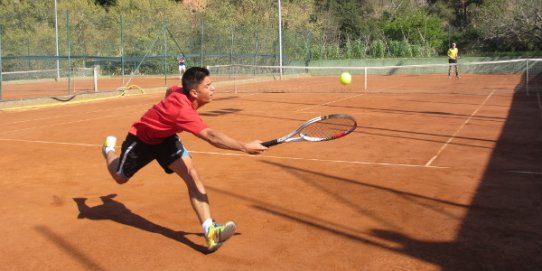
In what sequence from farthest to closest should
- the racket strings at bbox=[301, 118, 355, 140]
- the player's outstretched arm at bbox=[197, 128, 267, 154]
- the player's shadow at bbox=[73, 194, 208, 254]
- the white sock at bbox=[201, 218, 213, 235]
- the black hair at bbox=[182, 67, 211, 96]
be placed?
the racket strings at bbox=[301, 118, 355, 140]
the player's shadow at bbox=[73, 194, 208, 254]
the white sock at bbox=[201, 218, 213, 235]
the black hair at bbox=[182, 67, 211, 96]
the player's outstretched arm at bbox=[197, 128, 267, 154]

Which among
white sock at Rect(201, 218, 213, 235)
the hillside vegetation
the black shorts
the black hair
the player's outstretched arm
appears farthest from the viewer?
the hillside vegetation

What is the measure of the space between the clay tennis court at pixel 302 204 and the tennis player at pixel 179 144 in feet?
0.91

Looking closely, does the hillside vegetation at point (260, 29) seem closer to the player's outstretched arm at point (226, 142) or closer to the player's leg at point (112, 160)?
the player's leg at point (112, 160)

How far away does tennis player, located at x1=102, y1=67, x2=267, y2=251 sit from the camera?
4.07 m

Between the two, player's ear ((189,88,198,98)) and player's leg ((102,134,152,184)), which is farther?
player's leg ((102,134,152,184))

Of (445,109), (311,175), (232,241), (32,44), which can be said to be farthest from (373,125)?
(32,44)

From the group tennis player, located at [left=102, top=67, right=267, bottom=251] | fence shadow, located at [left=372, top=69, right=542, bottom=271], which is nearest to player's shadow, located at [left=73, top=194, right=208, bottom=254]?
tennis player, located at [left=102, top=67, right=267, bottom=251]

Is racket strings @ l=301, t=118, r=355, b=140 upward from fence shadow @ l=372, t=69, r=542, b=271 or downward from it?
upward

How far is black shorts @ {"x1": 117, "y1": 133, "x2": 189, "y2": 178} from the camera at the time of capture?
4.55m

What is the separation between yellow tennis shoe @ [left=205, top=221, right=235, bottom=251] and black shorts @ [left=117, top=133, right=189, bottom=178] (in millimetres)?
662

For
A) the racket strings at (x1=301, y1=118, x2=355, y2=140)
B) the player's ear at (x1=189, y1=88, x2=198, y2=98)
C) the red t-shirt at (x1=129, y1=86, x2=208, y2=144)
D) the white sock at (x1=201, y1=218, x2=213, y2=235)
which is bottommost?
the white sock at (x1=201, y1=218, x2=213, y2=235)

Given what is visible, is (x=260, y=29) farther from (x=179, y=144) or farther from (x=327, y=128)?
(x=179, y=144)

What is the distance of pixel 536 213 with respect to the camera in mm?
5055

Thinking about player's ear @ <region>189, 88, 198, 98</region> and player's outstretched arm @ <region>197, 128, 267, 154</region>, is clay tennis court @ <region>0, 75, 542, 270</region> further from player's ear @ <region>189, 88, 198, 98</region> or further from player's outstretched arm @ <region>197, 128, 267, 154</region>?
player's ear @ <region>189, 88, 198, 98</region>
